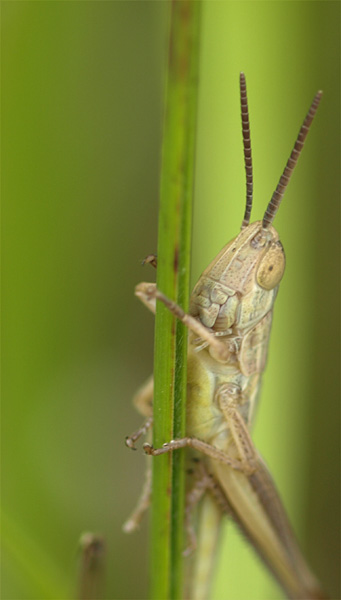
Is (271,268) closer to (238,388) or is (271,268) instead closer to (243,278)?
(243,278)

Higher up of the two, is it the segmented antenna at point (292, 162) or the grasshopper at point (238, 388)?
the segmented antenna at point (292, 162)

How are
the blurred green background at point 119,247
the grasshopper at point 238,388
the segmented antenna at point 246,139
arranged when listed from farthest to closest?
the blurred green background at point 119,247, the grasshopper at point 238,388, the segmented antenna at point 246,139

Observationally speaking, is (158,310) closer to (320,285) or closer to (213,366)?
(213,366)

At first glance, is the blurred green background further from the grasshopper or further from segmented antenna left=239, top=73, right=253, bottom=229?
segmented antenna left=239, top=73, right=253, bottom=229

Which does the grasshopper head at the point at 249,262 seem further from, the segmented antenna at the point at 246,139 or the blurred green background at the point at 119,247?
the blurred green background at the point at 119,247

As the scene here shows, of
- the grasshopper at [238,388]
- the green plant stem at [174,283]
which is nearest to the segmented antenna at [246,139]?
the grasshopper at [238,388]

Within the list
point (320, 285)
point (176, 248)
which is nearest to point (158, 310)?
point (176, 248)
